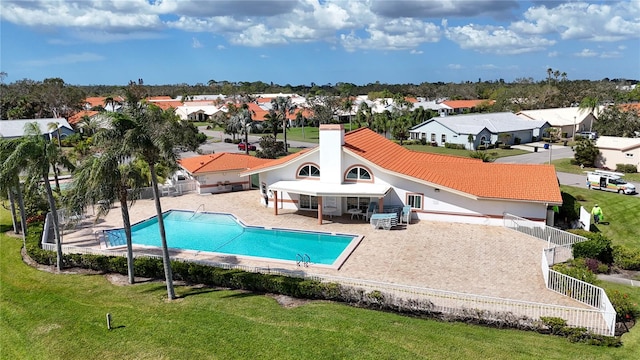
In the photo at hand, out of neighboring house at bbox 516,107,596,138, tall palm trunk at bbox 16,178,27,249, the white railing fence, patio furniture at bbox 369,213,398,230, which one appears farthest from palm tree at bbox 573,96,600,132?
tall palm trunk at bbox 16,178,27,249

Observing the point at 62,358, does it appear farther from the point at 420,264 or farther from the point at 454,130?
the point at 454,130

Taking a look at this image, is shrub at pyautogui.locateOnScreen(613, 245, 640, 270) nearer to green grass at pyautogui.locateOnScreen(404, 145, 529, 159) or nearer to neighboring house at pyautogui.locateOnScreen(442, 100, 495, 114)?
green grass at pyautogui.locateOnScreen(404, 145, 529, 159)

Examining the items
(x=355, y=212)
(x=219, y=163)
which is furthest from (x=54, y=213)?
(x=219, y=163)

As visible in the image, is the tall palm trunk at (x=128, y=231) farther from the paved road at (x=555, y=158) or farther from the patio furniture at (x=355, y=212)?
the paved road at (x=555, y=158)

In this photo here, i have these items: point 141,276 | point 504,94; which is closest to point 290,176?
point 141,276

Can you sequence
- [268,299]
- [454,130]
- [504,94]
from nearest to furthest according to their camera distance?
1. [268,299]
2. [454,130]
3. [504,94]

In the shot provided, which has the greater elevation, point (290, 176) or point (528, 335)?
point (290, 176)

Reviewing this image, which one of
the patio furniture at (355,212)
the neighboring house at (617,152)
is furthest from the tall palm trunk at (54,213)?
the neighboring house at (617,152)
